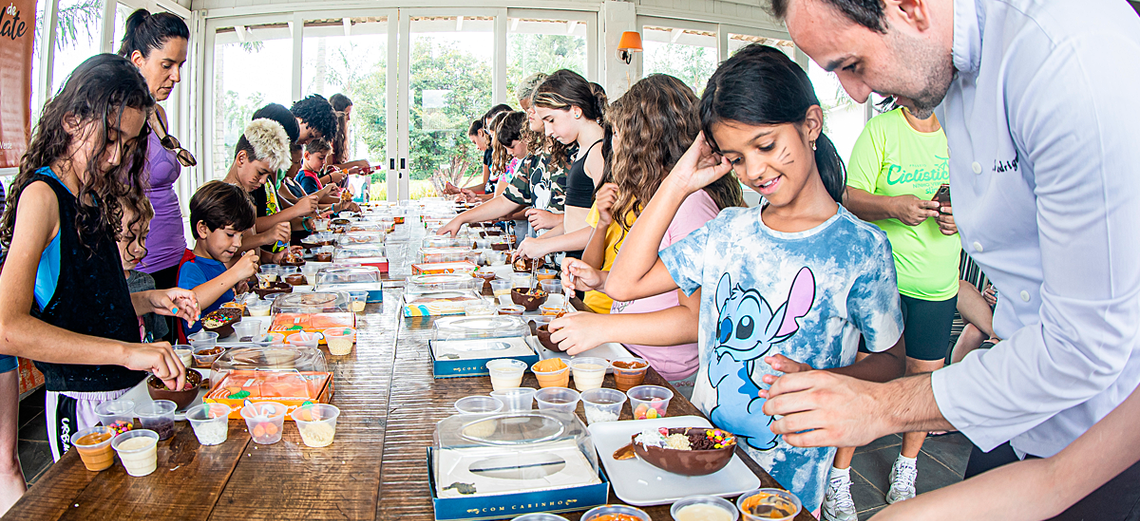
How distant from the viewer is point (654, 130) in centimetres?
235

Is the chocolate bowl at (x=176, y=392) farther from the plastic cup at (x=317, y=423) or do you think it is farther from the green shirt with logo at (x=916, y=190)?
the green shirt with logo at (x=916, y=190)

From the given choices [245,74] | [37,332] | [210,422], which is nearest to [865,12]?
[210,422]

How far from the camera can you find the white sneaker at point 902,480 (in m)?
2.67

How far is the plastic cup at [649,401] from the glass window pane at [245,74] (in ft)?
28.0

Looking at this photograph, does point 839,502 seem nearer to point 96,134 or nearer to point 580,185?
point 580,185

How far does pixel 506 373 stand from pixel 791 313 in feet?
2.28

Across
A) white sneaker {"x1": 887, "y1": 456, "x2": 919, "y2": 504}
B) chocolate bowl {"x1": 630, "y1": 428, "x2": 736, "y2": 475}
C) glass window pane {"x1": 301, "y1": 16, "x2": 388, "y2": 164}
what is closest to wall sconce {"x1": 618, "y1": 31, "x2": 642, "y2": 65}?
glass window pane {"x1": 301, "y1": 16, "x2": 388, "y2": 164}

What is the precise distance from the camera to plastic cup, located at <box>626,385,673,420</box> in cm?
146

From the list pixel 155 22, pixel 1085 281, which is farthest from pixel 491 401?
pixel 155 22

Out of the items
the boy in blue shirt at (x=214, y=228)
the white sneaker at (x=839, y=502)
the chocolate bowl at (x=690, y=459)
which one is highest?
the boy in blue shirt at (x=214, y=228)

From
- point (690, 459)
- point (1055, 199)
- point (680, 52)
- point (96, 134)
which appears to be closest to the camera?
point (1055, 199)

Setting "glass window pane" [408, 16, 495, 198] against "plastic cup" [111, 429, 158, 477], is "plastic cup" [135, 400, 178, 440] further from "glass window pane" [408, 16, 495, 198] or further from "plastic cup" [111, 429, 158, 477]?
→ "glass window pane" [408, 16, 495, 198]

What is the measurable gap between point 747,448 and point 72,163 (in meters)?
1.85

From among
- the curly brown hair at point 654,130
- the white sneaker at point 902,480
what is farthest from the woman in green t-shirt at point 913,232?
the curly brown hair at point 654,130
